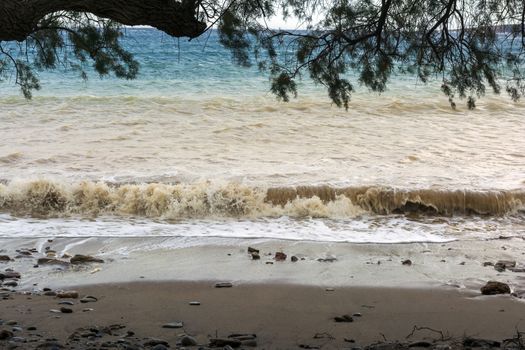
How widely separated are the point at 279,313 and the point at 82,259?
2619 millimetres

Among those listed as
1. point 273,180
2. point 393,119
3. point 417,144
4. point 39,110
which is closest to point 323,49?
point 273,180

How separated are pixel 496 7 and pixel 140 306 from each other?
11.8 feet

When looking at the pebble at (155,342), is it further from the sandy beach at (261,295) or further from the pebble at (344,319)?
the pebble at (344,319)

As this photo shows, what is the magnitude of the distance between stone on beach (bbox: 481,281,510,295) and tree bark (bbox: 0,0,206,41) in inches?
138

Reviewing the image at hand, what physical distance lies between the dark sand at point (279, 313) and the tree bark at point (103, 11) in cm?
209

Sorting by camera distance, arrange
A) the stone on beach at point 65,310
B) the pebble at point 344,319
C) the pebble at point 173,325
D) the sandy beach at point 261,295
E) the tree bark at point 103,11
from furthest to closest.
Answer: the stone on beach at point 65,310, the pebble at point 344,319, the pebble at point 173,325, the sandy beach at point 261,295, the tree bark at point 103,11

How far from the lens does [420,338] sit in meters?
5.05

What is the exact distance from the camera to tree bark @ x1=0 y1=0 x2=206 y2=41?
4484 millimetres

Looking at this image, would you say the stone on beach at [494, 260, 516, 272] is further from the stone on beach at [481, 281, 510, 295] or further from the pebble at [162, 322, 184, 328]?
the pebble at [162, 322, 184, 328]

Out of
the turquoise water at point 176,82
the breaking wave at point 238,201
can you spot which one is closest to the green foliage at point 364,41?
the breaking wave at point 238,201

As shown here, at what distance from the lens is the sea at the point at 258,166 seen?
9.54 m

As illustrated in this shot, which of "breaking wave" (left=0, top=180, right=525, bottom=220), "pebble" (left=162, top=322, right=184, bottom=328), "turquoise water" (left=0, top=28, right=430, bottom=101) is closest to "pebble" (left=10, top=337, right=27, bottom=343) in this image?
"pebble" (left=162, top=322, right=184, bottom=328)

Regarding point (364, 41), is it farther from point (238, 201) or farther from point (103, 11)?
point (238, 201)

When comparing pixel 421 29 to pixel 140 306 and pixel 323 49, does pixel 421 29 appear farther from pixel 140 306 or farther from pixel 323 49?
pixel 140 306
